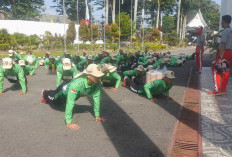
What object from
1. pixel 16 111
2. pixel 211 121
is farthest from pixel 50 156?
pixel 211 121

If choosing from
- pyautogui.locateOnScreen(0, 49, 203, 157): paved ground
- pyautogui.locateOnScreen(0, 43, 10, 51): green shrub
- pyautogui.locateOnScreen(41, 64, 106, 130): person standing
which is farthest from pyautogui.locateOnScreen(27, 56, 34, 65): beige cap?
pyautogui.locateOnScreen(0, 43, 10, 51): green shrub

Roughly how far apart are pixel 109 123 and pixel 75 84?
1169 mm

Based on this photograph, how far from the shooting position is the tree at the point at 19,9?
4475 cm

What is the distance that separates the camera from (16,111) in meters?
5.50

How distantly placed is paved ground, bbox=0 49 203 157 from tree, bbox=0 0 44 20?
145 ft

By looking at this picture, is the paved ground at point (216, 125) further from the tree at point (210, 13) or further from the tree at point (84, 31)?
the tree at point (210, 13)

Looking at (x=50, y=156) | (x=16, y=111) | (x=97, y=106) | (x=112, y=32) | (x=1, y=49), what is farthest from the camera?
(x=112, y=32)

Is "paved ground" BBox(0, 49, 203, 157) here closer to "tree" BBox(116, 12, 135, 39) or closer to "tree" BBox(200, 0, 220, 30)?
"tree" BBox(116, 12, 135, 39)

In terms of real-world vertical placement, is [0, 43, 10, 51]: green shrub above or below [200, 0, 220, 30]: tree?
below

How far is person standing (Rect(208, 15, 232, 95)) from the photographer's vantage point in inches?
248

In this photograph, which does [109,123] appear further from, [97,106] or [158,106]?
[158,106]

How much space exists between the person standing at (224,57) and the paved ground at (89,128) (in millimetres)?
1226

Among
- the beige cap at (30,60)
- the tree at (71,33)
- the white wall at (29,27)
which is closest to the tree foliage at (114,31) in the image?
the tree at (71,33)

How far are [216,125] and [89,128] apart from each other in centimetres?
254
